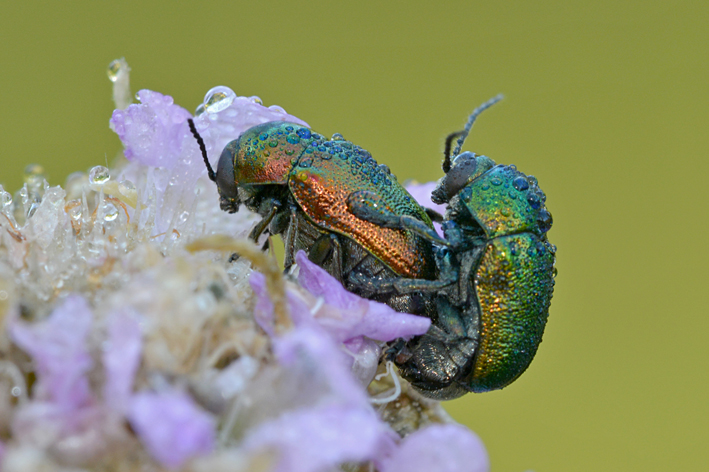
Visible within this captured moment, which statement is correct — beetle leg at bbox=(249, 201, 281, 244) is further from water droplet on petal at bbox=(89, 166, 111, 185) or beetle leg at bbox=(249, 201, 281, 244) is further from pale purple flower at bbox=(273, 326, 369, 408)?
pale purple flower at bbox=(273, 326, 369, 408)

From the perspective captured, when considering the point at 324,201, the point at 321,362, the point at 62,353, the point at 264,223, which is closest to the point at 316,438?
the point at 321,362

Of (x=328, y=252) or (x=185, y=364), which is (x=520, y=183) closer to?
(x=328, y=252)

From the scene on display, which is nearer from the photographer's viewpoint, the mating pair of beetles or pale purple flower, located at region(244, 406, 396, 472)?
pale purple flower, located at region(244, 406, 396, 472)

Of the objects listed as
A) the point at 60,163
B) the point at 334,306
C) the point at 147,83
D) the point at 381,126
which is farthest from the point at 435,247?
the point at 381,126

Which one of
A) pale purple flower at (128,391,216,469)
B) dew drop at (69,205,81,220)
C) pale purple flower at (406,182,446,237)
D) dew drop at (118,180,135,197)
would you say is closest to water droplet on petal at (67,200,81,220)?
dew drop at (69,205,81,220)

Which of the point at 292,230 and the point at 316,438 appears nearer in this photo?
the point at 316,438

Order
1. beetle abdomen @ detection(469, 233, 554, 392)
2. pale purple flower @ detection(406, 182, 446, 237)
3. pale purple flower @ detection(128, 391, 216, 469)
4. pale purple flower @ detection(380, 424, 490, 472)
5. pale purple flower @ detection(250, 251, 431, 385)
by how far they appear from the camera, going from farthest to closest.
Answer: pale purple flower @ detection(406, 182, 446, 237) < beetle abdomen @ detection(469, 233, 554, 392) < pale purple flower @ detection(250, 251, 431, 385) < pale purple flower @ detection(380, 424, 490, 472) < pale purple flower @ detection(128, 391, 216, 469)
